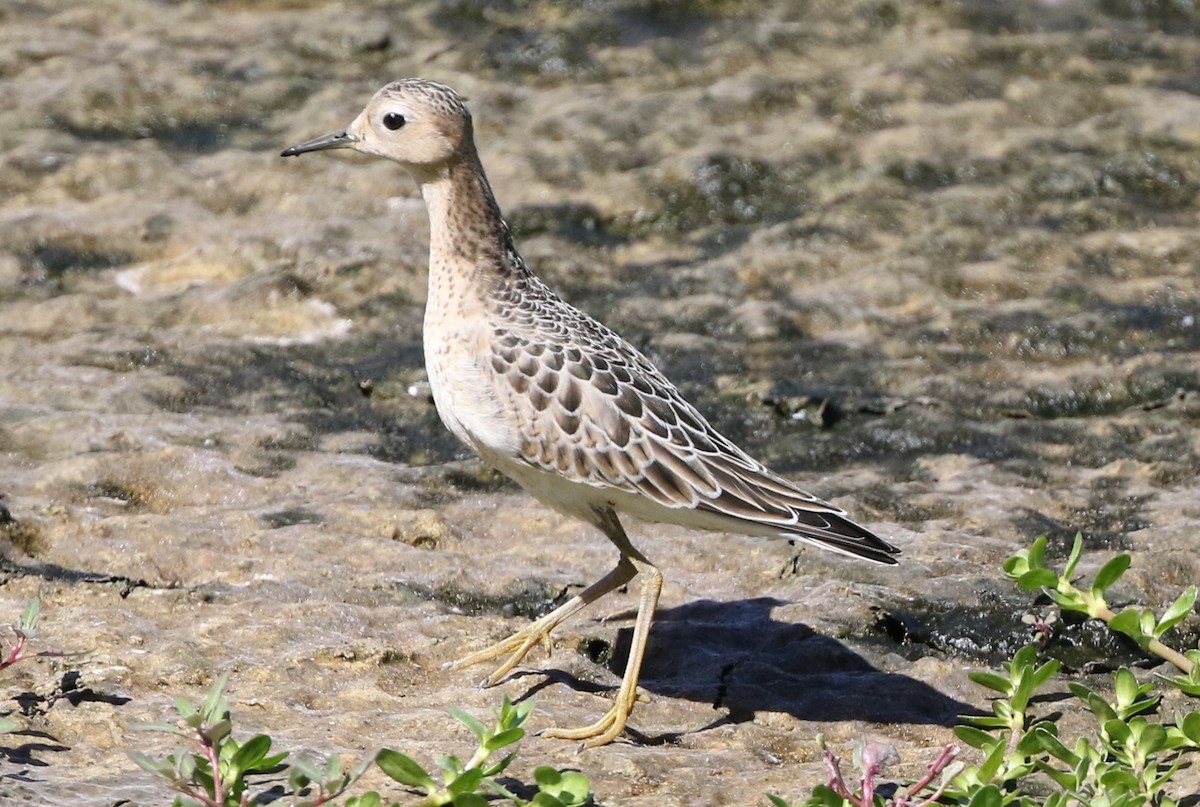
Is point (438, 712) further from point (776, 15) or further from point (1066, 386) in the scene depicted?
point (776, 15)

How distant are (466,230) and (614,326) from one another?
7.26 ft

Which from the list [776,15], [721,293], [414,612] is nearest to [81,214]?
[721,293]

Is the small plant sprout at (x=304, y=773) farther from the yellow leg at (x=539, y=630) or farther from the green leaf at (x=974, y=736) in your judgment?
the yellow leg at (x=539, y=630)

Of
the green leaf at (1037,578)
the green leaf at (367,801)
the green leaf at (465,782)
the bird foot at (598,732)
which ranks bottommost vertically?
the bird foot at (598,732)

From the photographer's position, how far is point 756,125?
35.3ft

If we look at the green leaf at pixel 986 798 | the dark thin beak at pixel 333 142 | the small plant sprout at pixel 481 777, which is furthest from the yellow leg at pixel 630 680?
the dark thin beak at pixel 333 142

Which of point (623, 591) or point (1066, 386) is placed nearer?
point (623, 591)

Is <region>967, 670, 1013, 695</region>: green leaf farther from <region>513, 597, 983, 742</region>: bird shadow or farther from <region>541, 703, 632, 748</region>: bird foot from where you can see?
<region>541, 703, 632, 748</region>: bird foot

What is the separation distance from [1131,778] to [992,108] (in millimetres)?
7260

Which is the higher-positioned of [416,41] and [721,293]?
[416,41]

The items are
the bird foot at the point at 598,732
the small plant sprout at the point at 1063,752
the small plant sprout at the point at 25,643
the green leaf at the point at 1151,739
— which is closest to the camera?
the small plant sprout at the point at 1063,752

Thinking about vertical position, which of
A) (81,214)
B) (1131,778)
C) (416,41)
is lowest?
(1131,778)

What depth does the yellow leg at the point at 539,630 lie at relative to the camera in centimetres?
579

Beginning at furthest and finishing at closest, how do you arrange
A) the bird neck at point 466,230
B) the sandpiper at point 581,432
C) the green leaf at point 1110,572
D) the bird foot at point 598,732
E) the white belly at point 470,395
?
1. the bird neck at point 466,230
2. the white belly at point 470,395
3. the sandpiper at point 581,432
4. the bird foot at point 598,732
5. the green leaf at point 1110,572
